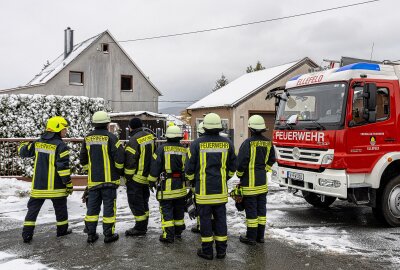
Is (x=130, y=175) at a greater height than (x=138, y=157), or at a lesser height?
lesser

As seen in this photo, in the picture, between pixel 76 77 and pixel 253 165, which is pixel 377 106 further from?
pixel 76 77

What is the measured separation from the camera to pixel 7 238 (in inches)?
247

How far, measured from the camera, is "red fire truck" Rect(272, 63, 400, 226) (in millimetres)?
6719

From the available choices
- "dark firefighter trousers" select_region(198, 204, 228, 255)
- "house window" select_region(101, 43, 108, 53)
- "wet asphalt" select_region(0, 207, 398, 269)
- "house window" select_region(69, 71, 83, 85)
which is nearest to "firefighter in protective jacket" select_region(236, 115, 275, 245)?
"wet asphalt" select_region(0, 207, 398, 269)

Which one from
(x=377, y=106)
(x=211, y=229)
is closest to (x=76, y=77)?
(x=377, y=106)

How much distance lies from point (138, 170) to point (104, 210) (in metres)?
0.79

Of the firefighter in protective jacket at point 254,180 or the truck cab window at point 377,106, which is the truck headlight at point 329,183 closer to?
the truck cab window at point 377,106

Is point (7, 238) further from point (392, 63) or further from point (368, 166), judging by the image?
point (392, 63)

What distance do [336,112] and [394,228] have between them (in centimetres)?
230

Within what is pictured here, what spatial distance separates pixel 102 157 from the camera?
6000 mm

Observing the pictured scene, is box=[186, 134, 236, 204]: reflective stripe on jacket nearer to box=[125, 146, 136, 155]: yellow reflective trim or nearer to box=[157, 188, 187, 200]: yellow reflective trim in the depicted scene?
box=[157, 188, 187, 200]: yellow reflective trim

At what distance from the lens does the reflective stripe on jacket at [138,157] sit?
6.19m

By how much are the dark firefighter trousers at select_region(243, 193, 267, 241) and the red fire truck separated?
1.46 m

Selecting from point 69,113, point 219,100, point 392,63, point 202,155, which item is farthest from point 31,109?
point 219,100
